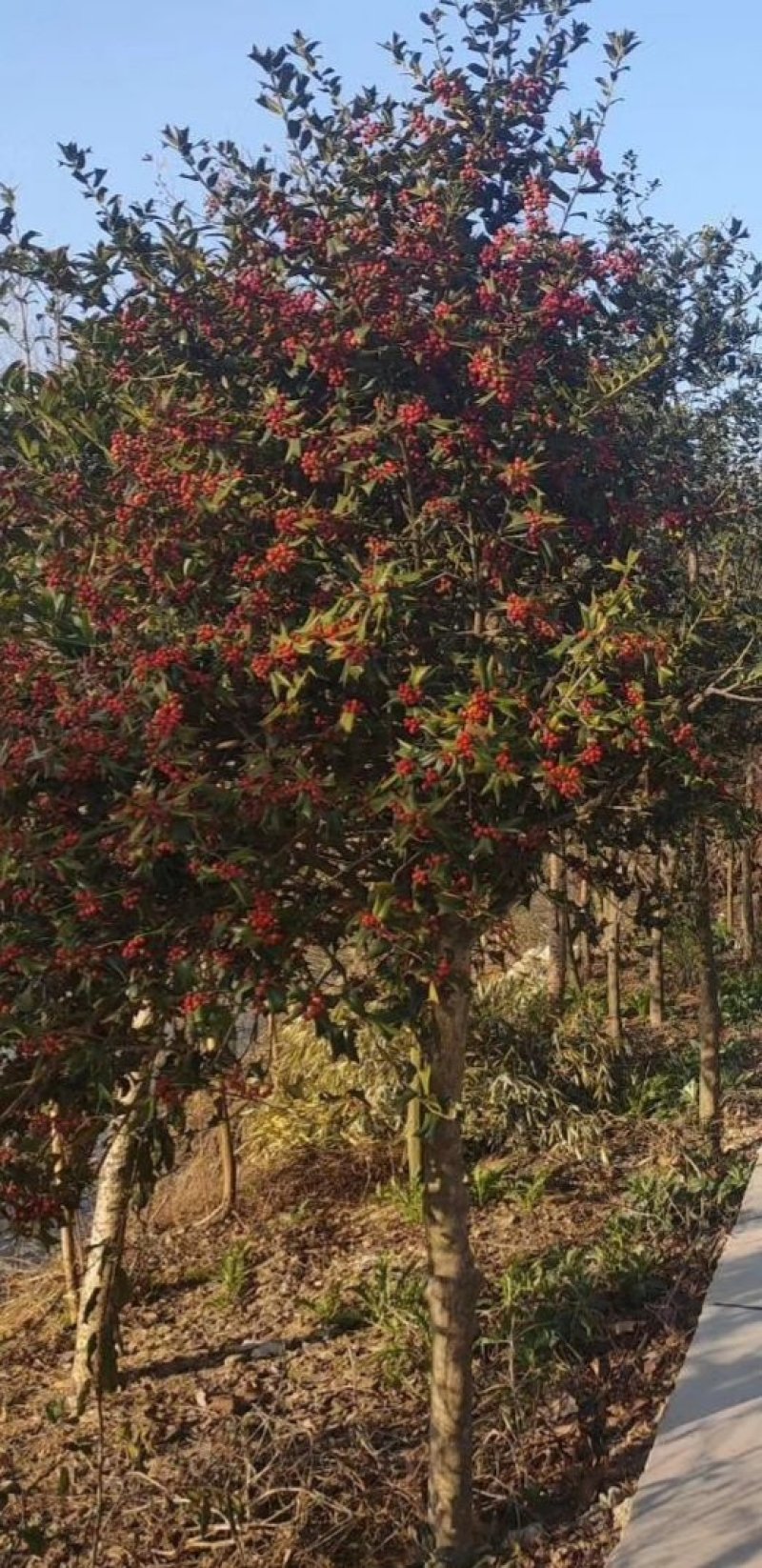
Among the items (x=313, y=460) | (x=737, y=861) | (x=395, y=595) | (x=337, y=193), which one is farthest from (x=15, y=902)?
(x=737, y=861)

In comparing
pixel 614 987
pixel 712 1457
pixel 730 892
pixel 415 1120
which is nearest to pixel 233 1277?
pixel 712 1457

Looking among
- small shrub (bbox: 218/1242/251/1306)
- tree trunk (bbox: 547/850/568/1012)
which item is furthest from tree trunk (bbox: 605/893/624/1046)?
small shrub (bbox: 218/1242/251/1306)

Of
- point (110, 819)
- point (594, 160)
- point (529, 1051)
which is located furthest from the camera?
point (529, 1051)

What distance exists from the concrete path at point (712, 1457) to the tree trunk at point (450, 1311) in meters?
0.40

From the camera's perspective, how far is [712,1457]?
3436 millimetres

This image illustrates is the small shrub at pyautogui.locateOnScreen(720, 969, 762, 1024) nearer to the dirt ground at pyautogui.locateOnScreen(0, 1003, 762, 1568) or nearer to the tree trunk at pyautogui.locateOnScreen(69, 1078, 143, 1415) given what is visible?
Result: the dirt ground at pyautogui.locateOnScreen(0, 1003, 762, 1568)

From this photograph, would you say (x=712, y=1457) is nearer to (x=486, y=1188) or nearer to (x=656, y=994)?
(x=486, y=1188)

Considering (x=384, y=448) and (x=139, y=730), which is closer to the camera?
(x=139, y=730)

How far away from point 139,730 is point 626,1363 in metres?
2.73

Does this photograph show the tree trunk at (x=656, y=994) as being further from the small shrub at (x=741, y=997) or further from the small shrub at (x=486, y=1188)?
the small shrub at (x=486, y=1188)

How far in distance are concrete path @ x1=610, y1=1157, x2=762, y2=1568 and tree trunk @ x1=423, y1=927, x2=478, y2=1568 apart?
0.40 metres

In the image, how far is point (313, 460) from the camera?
2.94 meters

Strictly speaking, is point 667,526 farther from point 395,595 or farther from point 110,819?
point 110,819

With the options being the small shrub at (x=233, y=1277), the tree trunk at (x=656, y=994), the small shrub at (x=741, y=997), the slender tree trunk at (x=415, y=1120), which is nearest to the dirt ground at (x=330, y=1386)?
the small shrub at (x=233, y=1277)
